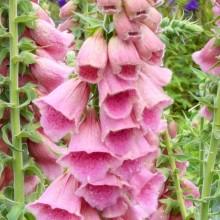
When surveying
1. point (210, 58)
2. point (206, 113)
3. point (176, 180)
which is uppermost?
point (210, 58)

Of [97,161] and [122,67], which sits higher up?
[122,67]

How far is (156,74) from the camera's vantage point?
4.85 feet

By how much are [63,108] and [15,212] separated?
44 cm

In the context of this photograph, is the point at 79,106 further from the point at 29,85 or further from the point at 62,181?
the point at 29,85

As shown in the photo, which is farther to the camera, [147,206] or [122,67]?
[147,206]

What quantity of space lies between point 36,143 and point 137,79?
0.58 metres

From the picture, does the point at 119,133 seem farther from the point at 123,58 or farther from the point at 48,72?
the point at 48,72

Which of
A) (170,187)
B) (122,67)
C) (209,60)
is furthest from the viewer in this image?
(170,187)

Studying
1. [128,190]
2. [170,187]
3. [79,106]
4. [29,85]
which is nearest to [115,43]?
[79,106]

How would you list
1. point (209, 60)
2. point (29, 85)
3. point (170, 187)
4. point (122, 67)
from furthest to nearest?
1. point (170, 187)
2. point (209, 60)
3. point (29, 85)
4. point (122, 67)

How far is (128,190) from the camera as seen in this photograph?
148 centimetres

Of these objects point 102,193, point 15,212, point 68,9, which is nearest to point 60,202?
point 102,193

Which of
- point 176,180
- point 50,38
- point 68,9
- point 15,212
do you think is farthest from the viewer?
point 68,9

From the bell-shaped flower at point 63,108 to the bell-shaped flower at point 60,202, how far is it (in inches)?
4.6
